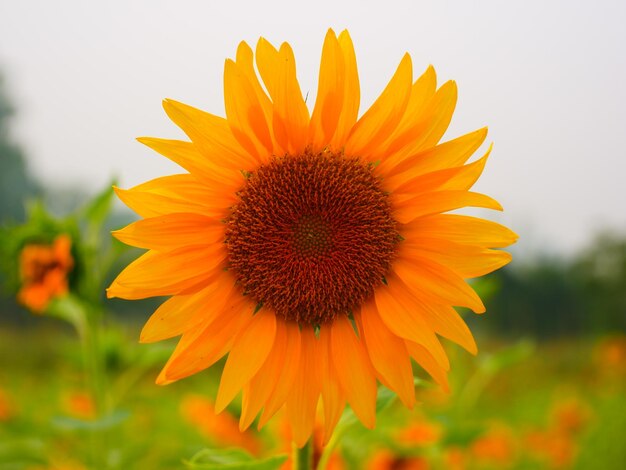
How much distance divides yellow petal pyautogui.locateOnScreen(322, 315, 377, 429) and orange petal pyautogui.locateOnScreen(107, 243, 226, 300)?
31 cm

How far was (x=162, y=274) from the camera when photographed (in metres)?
1.23

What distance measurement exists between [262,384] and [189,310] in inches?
8.3

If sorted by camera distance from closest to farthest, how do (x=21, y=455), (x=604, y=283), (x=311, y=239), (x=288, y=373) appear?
(x=288, y=373)
(x=311, y=239)
(x=21, y=455)
(x=604, y=283)

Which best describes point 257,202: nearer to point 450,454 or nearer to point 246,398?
point 246,398

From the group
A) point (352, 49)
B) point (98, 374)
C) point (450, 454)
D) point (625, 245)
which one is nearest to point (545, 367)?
point (625, 245)

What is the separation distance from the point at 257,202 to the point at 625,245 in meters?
18.8

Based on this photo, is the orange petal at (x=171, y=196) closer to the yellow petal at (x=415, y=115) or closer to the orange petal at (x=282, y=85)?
the orange petal at (x=282, y=85)

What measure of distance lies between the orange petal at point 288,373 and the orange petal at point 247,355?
44 mm

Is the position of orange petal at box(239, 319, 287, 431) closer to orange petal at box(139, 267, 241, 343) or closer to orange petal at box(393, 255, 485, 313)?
orange petal at box(139, 267, 241, 343)

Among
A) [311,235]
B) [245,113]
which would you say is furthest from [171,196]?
[311,235]

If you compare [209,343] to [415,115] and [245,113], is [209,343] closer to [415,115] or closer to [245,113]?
[245,113]

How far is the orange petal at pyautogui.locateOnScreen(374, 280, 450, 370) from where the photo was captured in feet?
3.99

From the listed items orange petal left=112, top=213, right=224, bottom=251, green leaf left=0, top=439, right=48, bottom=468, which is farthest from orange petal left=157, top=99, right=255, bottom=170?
green leaf left=0, top=439, right=48, bottom=468

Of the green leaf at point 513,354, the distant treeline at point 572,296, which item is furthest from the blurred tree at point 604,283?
the green leaf at point 513,354
